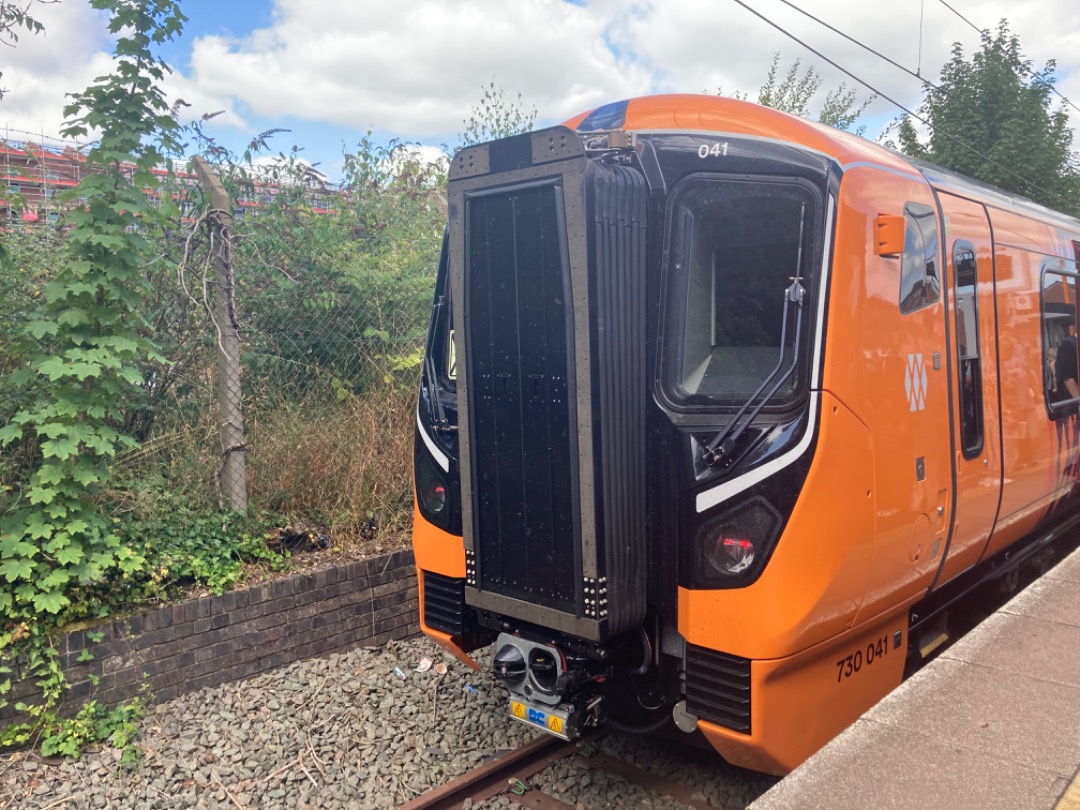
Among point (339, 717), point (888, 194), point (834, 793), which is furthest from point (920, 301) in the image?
point (339, 717)

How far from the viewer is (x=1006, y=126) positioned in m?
15.2

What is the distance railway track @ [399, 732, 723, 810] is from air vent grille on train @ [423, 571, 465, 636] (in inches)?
27.1

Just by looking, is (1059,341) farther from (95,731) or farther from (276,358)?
(95,731)

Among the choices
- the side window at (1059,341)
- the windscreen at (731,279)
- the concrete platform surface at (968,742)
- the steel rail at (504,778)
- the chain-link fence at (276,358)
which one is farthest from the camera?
the side window at (1059,341)

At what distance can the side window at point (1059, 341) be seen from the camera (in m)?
5.66

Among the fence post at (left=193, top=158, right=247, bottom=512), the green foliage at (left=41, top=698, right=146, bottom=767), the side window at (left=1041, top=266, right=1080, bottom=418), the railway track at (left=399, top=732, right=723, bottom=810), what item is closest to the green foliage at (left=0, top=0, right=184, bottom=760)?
the green foliage at (left=41, top=698, right=146, bottom=767)

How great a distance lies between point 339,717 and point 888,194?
3693 millimetres

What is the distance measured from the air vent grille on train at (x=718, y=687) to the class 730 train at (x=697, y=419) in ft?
0.03

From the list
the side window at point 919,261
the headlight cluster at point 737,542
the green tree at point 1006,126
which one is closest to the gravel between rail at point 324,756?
the headlight cluster at point 737,542

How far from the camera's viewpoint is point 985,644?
4.14 m

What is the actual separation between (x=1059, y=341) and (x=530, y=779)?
15.2 feet

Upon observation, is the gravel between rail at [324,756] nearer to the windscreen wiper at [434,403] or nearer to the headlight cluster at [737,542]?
the headlight cluster at [737,542]

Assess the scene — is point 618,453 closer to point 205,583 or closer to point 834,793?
point 834,793

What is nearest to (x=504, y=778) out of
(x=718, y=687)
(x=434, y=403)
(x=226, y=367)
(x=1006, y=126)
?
(x=718, y=687)
